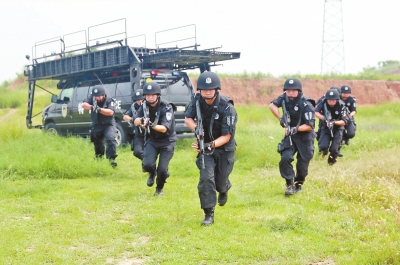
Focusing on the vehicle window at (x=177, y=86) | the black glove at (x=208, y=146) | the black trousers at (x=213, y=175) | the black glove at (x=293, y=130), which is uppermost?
the vehicle window at (x=177, y=86)

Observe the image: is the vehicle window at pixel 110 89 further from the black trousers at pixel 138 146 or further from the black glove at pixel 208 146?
the black glove at pixel 208 146

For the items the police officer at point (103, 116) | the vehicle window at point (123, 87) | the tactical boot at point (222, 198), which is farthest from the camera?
the vehicle window at point (123, 87)

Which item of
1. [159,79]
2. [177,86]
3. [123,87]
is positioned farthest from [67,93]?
[177,86]

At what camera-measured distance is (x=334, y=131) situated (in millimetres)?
10344

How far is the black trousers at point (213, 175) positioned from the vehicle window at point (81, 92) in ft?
25.9

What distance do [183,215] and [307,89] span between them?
30.8m

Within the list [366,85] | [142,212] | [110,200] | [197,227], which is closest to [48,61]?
[110,200]

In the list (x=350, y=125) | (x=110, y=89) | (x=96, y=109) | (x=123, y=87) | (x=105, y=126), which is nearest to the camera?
(x=96, y=109)

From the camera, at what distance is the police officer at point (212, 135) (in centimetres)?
586

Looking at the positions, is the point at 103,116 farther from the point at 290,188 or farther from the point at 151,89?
the point at 290,188

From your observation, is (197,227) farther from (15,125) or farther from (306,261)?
(15,125)

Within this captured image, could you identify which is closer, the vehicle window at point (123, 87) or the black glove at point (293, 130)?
the black glove at point (293, 130)

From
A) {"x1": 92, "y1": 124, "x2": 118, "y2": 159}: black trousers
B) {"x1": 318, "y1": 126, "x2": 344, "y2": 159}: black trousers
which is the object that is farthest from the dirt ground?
{"x1": 92, "y1": 124, "x2": 118, "y2": 159}: black trousers

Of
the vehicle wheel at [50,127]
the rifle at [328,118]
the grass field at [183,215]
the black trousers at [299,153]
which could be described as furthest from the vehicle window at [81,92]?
the black trousers at [299,153]
